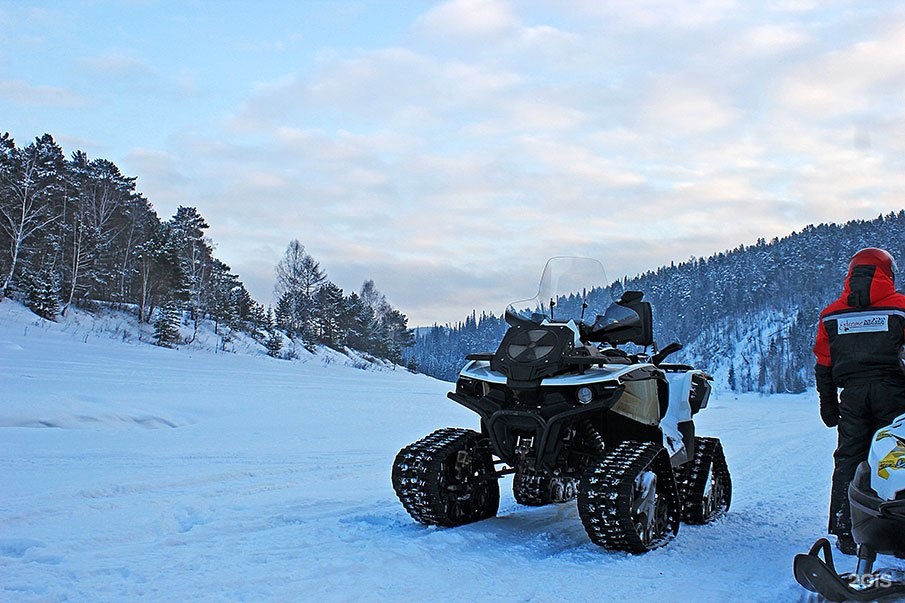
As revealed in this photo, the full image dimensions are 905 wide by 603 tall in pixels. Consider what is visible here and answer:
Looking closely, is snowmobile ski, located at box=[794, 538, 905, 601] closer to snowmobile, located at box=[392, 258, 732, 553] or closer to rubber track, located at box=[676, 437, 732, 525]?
snowmobile, located at box=[392, 258, 732, 553]

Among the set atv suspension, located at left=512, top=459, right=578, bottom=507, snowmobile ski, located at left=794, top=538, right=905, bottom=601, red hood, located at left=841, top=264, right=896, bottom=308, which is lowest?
atv suspension, located at left=512, top=459, right=578, bottom=507

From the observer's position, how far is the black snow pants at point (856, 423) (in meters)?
4.71

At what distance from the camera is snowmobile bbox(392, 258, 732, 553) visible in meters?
4.57

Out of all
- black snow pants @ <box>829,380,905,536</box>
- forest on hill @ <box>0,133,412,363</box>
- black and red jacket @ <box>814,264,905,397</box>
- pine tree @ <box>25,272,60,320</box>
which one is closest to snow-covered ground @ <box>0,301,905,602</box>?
black snow pants @ <box>829,380,905,536</box>

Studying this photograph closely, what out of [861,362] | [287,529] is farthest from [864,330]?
[287,529]

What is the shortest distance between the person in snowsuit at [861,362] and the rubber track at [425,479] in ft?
8.68

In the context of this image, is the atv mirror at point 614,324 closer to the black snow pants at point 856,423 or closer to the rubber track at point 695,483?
the rubber track at point 695,483

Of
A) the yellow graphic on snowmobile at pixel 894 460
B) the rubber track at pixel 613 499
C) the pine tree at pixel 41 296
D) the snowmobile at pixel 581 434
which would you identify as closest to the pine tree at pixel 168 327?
the pine tree at pixel 41 296

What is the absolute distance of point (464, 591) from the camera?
3.65 m

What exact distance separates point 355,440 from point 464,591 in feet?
24.8

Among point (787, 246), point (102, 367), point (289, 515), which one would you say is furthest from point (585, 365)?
point (787, 246)

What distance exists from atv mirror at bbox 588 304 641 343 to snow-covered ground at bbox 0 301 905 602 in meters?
1.53

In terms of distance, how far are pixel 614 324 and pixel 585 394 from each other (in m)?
1.38

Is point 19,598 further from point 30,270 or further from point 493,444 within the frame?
point 30,270
